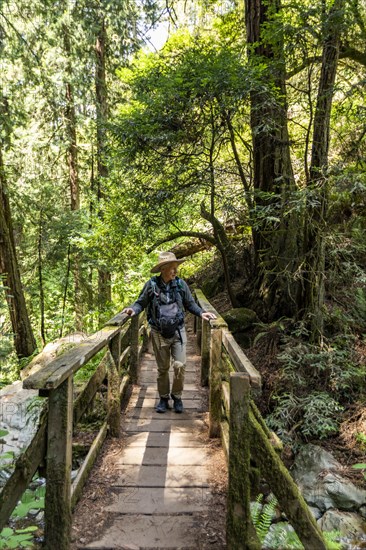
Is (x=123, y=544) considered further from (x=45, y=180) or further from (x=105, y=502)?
(x=45, y=180)

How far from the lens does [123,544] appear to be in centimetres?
291

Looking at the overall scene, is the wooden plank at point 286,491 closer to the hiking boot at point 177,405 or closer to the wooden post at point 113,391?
the wooden post at point 113,391

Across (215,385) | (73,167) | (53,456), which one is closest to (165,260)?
(215,385)

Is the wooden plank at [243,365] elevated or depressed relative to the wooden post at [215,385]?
elevated

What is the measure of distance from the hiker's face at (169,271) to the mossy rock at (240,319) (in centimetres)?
378

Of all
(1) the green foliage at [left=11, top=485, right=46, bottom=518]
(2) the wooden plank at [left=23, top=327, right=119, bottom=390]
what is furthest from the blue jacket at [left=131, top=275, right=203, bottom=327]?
(1) the green foliage at [left=11, top=485, right=46, bottom=518]

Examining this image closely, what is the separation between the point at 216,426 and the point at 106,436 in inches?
46.5

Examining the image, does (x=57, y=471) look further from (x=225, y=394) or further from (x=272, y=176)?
(x=272, y=176)

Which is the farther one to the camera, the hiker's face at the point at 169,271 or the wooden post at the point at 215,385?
the hiker's face at the point at 169,271

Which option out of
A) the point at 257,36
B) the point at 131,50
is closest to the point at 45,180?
Answer: the point at 131,50

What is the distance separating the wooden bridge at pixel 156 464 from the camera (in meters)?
2.63

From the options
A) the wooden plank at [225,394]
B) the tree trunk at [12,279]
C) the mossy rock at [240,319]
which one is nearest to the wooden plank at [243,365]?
the wooden plank at [225,394]

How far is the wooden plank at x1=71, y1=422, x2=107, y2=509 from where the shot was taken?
323 cm

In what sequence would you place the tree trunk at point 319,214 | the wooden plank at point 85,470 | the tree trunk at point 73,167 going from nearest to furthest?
the wooden plank at point 85,470 < the tree trunk at point 319,214 < the tree trunk at point 73,167
